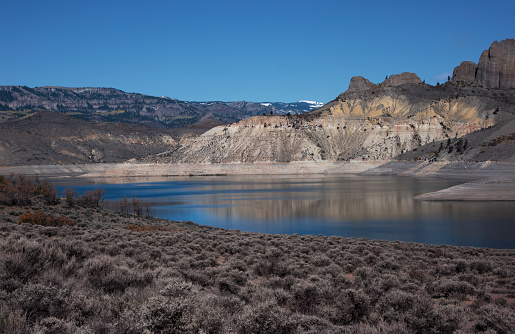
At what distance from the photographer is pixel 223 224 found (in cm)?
3241

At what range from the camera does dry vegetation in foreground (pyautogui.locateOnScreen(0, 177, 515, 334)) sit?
5172 millimetres

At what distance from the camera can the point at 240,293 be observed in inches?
300

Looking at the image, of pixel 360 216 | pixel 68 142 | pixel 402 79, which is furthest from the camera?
pixel 402 79

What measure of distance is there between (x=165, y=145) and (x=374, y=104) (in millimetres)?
100390

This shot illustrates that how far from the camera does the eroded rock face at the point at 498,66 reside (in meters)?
156

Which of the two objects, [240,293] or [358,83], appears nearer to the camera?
[240,293]

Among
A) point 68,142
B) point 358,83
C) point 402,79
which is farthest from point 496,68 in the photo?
point 68,142

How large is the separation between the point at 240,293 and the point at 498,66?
6986 inches

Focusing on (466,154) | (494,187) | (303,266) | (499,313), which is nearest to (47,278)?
(303,266)

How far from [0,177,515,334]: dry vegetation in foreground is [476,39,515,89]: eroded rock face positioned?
167m

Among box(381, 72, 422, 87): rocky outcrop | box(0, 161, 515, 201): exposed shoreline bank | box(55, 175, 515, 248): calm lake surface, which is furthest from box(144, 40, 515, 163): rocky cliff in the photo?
box(55, 175, 515, 248): calm lake surface

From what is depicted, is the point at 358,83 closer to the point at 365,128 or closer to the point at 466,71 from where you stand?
the point at 466,71

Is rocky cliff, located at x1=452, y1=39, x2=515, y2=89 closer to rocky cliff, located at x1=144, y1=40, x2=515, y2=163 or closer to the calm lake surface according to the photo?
rocky cliff, located at x1=144, y1=40, x2=515, y2=163

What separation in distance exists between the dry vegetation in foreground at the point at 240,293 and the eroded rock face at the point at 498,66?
16709 centimetres
